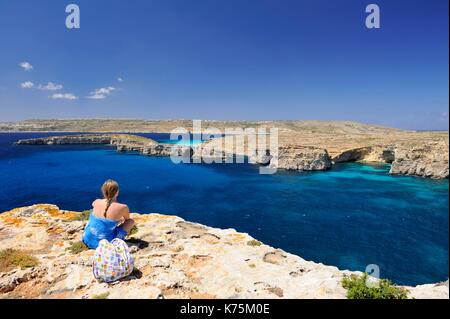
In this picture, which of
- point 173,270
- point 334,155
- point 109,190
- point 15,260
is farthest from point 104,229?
point 334,155

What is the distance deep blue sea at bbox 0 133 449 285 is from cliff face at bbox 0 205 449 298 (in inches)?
208

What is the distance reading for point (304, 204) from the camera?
3809 centimetres

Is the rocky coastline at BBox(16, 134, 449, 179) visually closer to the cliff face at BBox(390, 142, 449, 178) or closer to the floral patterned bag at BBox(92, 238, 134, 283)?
the cliff face at BBox(390, 142, 449, 178)

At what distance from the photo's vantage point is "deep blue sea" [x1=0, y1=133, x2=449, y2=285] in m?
22.9

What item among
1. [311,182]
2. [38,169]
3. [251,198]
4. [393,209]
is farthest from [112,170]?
[393,209]

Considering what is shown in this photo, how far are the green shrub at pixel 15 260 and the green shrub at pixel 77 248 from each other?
1048 millimetres

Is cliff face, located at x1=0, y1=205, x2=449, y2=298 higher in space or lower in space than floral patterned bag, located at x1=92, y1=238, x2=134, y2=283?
lower

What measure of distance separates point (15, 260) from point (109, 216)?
134 inches

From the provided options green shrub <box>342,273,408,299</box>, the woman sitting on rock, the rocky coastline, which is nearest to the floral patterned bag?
the woman sitting on rock

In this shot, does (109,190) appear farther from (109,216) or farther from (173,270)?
(173,270)

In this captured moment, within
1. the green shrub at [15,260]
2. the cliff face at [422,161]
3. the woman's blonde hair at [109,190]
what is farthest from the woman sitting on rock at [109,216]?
the cliff face at [422,161]

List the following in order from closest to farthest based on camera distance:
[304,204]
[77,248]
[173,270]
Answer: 1. [173,270]
2. [77,248]
3. [304,204]

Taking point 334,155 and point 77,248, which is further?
point 334,155

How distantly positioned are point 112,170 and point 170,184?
24.8 m
